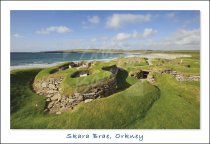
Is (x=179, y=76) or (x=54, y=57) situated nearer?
(x=54, y=57)

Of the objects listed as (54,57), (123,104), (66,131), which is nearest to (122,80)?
(123,104)

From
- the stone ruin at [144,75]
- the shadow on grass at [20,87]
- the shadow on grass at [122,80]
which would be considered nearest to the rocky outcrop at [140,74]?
the stone ruin at [144,75]

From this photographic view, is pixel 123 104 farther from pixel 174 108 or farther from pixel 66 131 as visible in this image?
pixel 66 131

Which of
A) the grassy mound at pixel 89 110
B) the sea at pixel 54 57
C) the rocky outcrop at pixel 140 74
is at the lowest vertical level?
the grassy mound at pixel 89 110

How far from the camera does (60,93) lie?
419 inches

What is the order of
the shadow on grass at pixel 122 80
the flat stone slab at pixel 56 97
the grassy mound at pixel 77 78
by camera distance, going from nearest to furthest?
the grassy mound at pixel 77 78 → the flat stone slab at pixel 56 97 → the shadow on grass at pixel 122 80

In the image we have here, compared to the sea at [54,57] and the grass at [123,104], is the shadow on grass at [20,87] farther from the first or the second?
the sea at [54,57]

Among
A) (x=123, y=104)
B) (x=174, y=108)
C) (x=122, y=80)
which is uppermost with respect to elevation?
(x=122, y=80)

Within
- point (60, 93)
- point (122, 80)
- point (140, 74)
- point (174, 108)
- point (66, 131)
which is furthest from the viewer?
point (140, 74)

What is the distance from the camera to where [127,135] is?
9625 mm

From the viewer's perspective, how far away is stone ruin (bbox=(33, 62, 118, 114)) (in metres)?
10.3

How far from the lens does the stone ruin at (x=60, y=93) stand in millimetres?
10273

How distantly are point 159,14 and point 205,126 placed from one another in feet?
14.8

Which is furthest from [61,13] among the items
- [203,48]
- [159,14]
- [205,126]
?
[205,126]
